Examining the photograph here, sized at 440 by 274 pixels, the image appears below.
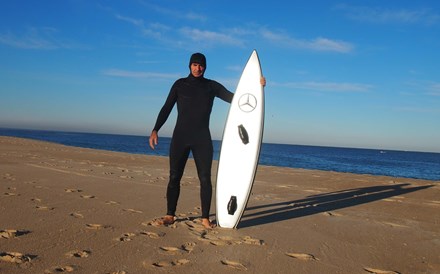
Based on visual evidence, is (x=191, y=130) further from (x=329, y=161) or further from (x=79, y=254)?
(x=329, y=161)

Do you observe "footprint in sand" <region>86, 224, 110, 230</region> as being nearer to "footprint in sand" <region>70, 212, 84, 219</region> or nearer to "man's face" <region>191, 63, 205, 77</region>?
"footprint in sand" <region>70, 212, 84, 219</region>

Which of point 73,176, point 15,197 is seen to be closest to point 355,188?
point 73,176

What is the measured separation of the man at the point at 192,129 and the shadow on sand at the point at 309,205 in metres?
0.78

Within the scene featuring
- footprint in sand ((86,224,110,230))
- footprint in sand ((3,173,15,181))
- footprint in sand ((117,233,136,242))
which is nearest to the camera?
footprint in sand ((117,233,136,242))

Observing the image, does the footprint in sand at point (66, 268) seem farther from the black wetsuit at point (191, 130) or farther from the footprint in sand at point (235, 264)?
the black wetsuit at point (191, 130)

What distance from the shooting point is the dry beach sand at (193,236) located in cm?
268

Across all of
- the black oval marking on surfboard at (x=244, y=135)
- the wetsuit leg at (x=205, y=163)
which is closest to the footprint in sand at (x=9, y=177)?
the wetsuit leg at (x=205, y=163)

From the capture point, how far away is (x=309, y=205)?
5938 mm

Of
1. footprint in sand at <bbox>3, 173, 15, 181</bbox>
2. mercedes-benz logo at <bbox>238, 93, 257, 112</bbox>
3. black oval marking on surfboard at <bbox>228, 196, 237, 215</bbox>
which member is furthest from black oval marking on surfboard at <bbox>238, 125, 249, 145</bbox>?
footprint in sand at <bbox>3, 173, 15, 181</bbox>

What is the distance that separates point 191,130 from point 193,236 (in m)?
1.14

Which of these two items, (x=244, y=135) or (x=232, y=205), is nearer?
(x=232, y=205)

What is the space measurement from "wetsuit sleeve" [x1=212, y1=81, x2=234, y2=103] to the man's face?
0.67ft

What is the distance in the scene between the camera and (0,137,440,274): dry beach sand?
268 centimetres

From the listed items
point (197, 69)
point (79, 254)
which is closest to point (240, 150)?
point (197, 69)
